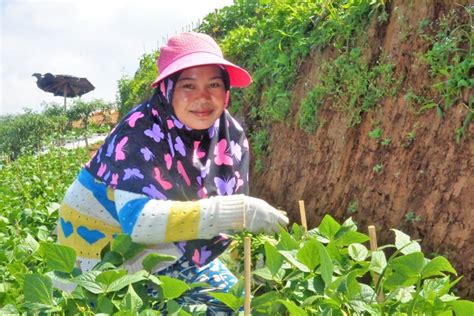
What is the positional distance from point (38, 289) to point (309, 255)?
675mm

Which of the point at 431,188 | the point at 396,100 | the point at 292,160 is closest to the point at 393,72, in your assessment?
the point at 396,100

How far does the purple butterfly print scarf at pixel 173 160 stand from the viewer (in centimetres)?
214

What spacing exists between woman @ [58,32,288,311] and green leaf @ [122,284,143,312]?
44 cm

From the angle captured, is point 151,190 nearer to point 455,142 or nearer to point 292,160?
point 455,142

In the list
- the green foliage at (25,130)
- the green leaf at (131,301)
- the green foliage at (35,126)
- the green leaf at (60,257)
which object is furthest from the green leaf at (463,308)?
the green foliage at (25,130)

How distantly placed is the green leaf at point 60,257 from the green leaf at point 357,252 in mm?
736

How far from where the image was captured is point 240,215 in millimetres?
1957

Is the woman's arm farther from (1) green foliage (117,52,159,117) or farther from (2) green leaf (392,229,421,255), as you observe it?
(1) green foliage (117,52,159,117)

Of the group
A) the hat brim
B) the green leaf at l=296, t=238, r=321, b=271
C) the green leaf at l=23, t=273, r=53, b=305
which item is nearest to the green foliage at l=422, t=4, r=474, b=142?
the hat brim

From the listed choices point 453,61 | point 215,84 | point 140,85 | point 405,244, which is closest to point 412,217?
point 453,61

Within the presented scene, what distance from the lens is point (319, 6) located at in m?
4.60

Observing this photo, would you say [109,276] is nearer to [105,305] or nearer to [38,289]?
[105,305]

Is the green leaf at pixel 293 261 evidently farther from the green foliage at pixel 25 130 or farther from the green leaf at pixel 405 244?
the green foliage at pixel 25 130

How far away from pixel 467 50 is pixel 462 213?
789mm
